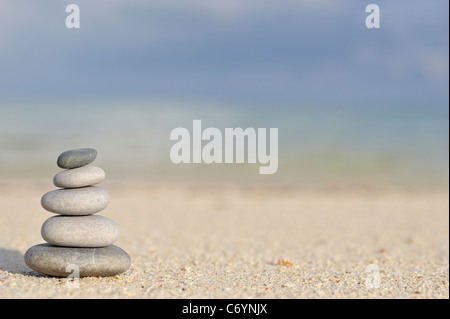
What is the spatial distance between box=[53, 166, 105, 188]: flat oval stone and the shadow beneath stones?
1.37 meters

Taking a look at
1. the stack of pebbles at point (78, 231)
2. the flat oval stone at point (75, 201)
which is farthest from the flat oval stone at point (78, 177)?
the flat oval stone at point (75, 201)

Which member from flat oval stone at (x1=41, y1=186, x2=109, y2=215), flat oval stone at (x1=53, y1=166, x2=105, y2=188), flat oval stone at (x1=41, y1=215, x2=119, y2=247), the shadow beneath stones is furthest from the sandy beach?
flat oval stone at (x1=53, y1=166, x2=105, y2=188)

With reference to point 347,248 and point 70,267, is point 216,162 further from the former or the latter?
point 70,267

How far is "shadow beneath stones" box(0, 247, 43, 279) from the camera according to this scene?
7.58 m

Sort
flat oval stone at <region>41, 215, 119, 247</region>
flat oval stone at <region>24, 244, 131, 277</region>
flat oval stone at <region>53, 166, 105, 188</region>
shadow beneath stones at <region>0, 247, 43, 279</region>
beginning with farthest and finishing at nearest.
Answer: shadow beneath stones at <region>0, 247, 43, 279</region>
flat oval stone at <region>53, 166, 105, 188</region>
flat oval stone at <region>41, 215, 119, 247</region>
flat oval stone at <region>24, 244, 131, 277</region>

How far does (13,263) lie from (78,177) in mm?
2244

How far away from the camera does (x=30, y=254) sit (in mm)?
7133

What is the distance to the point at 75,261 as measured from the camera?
6.90 metres

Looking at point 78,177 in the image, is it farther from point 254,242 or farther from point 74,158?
point 254,242

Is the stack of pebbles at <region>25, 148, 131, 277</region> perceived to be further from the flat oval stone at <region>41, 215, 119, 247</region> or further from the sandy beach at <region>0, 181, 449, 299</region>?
the sandy beach at <region>0, 181, 449, 299</region>

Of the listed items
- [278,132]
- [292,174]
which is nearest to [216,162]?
[292,174]

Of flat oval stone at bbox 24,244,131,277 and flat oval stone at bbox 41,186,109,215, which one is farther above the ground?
flat oval stone at bbox 41,186,109,215

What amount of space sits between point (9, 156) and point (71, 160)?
1935 centimetres

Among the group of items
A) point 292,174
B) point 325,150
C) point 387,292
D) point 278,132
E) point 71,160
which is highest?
point 278,132
